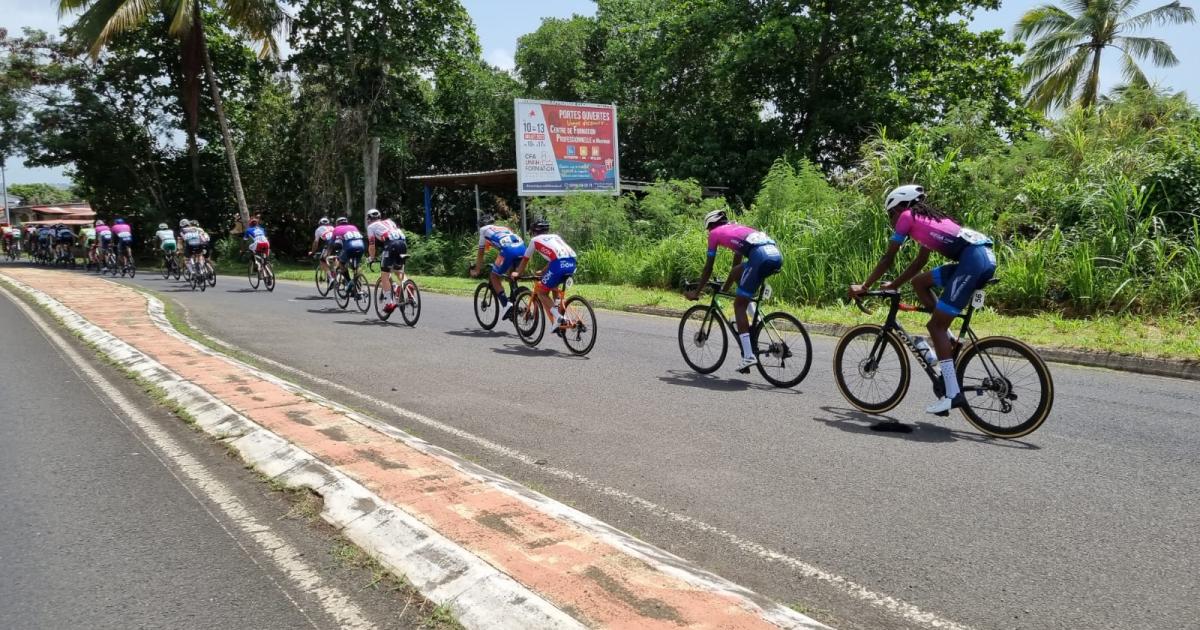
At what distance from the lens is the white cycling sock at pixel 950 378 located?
5977mm

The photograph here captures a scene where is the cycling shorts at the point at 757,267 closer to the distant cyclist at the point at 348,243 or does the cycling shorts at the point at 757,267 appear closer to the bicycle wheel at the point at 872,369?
the bicycle wheel at the point at 872,369

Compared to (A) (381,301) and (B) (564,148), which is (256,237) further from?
(B) (564,148)

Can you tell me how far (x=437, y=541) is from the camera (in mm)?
3600

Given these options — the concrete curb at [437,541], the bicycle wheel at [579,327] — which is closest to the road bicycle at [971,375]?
the concrete curb at [437,541]

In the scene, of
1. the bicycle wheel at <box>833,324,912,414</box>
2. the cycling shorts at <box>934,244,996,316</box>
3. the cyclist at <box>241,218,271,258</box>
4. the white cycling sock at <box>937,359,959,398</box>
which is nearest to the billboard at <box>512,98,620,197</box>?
the cyclist at <box>241,218,271,258</box>

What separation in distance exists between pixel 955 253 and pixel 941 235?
18 cm

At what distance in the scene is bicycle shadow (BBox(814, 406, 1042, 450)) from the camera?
568cm

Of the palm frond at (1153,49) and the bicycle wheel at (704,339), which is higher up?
the palm frond at (1153,49)

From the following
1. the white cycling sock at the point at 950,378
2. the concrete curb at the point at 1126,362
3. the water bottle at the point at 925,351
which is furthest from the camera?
the concrete curb at the point at 1126,362

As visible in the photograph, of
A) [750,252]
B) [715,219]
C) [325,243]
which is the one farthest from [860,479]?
[325,243]

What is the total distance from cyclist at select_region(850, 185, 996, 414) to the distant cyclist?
10.7 meters

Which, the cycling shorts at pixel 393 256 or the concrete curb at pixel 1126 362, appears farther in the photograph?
the cycling shorts at pixel 393 256

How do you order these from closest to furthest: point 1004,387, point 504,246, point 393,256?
point 1004,387
point 504,246
point 393,256

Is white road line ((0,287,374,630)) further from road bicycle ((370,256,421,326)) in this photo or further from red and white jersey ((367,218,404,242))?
red and white jersey ((367,218,404,242))
